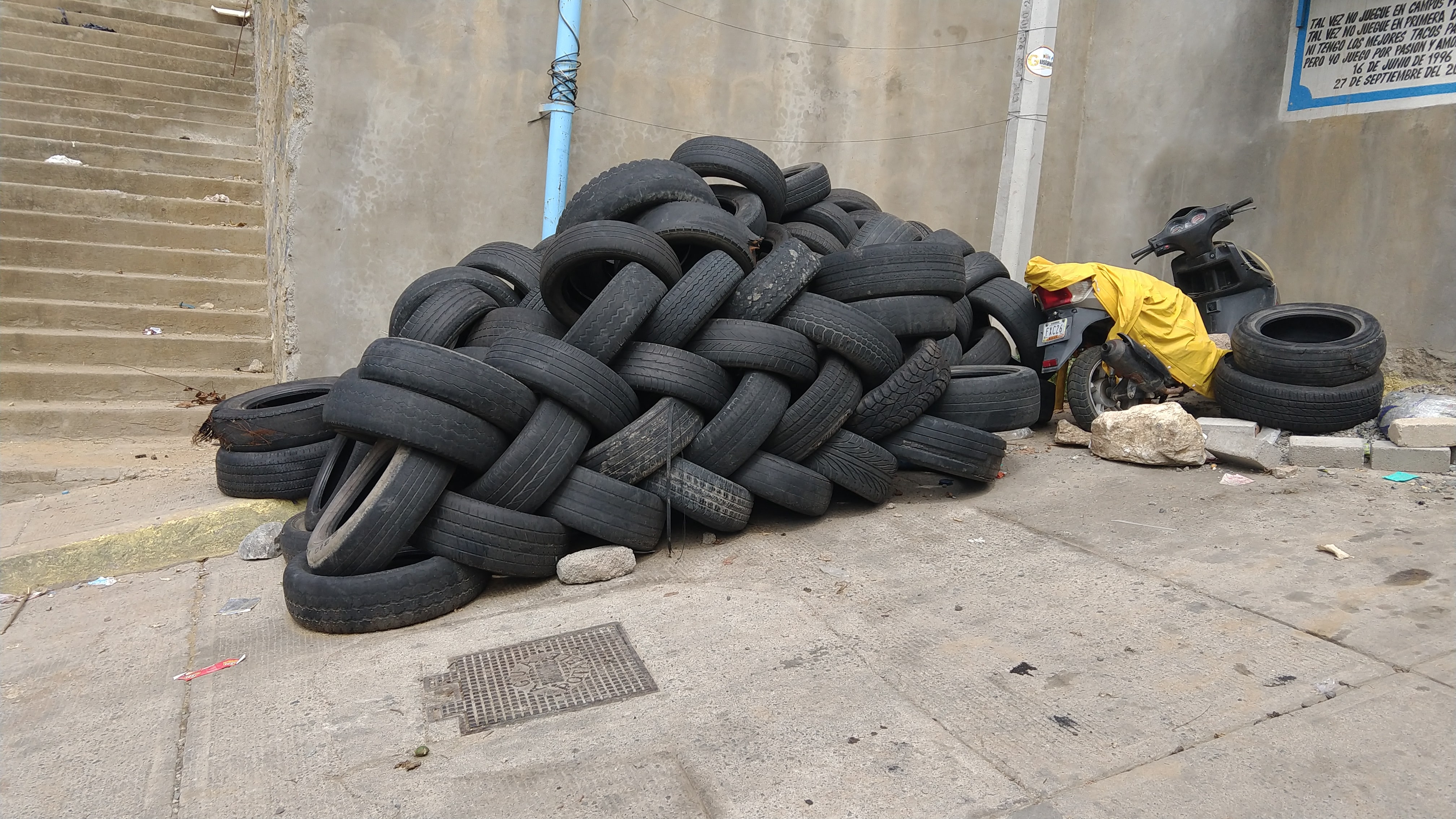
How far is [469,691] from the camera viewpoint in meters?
2.87

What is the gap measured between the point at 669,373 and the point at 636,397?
0.19 m

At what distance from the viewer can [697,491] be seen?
3865mm

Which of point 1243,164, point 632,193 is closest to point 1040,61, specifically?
point 1243,164

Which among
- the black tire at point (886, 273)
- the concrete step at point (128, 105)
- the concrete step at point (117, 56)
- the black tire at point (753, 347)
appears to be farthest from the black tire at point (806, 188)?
the concrete step at point (117, 56)

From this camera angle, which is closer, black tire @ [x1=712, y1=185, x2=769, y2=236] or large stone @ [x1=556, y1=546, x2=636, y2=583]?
large stone @ [x1=556, y1=546, x2=636, y2=583]

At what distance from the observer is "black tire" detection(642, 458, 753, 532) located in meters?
3.86

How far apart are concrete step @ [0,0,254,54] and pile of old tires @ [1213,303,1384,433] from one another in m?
10.6

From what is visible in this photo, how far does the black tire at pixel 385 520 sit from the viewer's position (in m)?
3.32

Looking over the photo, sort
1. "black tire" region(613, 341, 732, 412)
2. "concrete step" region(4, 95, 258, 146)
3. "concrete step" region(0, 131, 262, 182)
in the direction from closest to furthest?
"black tire" region(613, 341, 732, 412)
"concrete step" region(0, 131, 262, 182)
"concrete step" region(4, 95, 258, 146)

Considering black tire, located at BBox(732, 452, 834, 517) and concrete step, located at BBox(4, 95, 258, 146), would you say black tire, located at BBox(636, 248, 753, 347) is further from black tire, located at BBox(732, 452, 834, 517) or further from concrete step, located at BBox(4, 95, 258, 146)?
concrete step, located at BBox(4, 95, 258, 146)

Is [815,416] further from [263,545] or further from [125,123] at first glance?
[125,123]

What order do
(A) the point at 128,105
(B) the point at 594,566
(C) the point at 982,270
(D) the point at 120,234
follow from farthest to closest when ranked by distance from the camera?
(A) the point at 128,105
(D) the point at 120,234
(C) the point at 982,270
(B) the point at 594,566

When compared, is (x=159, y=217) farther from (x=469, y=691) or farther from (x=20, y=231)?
(x=469, y=691)

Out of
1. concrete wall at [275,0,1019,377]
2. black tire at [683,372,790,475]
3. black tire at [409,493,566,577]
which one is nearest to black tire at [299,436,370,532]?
black tire at [409,493,566,577]
